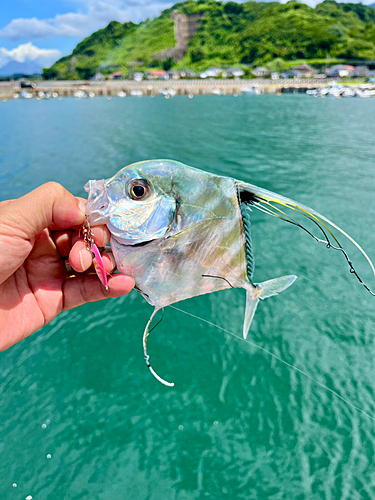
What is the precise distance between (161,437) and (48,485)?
5.74 feet

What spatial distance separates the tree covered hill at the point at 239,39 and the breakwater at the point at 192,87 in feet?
83.7

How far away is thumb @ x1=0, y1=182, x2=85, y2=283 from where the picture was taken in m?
2.24

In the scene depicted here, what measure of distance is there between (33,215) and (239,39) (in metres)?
176

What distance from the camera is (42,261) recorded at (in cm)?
286

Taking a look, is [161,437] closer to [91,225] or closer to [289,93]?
[91,225]

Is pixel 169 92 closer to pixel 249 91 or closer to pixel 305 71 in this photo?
pixel 249 91

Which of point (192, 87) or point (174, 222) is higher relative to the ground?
point (192, 87)

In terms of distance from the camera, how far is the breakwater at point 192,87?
3359 inches

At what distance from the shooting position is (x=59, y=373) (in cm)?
593

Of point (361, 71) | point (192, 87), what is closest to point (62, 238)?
point (192, 87)

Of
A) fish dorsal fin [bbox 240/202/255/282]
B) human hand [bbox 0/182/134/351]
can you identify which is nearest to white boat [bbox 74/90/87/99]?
Answer: human hand [bbox 0/182/134/351]

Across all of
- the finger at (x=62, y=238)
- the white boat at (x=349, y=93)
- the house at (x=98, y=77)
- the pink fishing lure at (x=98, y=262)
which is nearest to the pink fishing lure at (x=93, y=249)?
the pink fishing lure at (x=98, y=262)

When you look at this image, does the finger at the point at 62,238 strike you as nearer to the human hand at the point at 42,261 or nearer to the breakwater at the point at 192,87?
the human hand at the point at 42,261

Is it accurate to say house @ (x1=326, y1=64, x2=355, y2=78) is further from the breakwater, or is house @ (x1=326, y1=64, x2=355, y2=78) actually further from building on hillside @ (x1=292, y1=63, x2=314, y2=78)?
building on hillside @ (x1=292, y1=63, x2=314, y2=78)
